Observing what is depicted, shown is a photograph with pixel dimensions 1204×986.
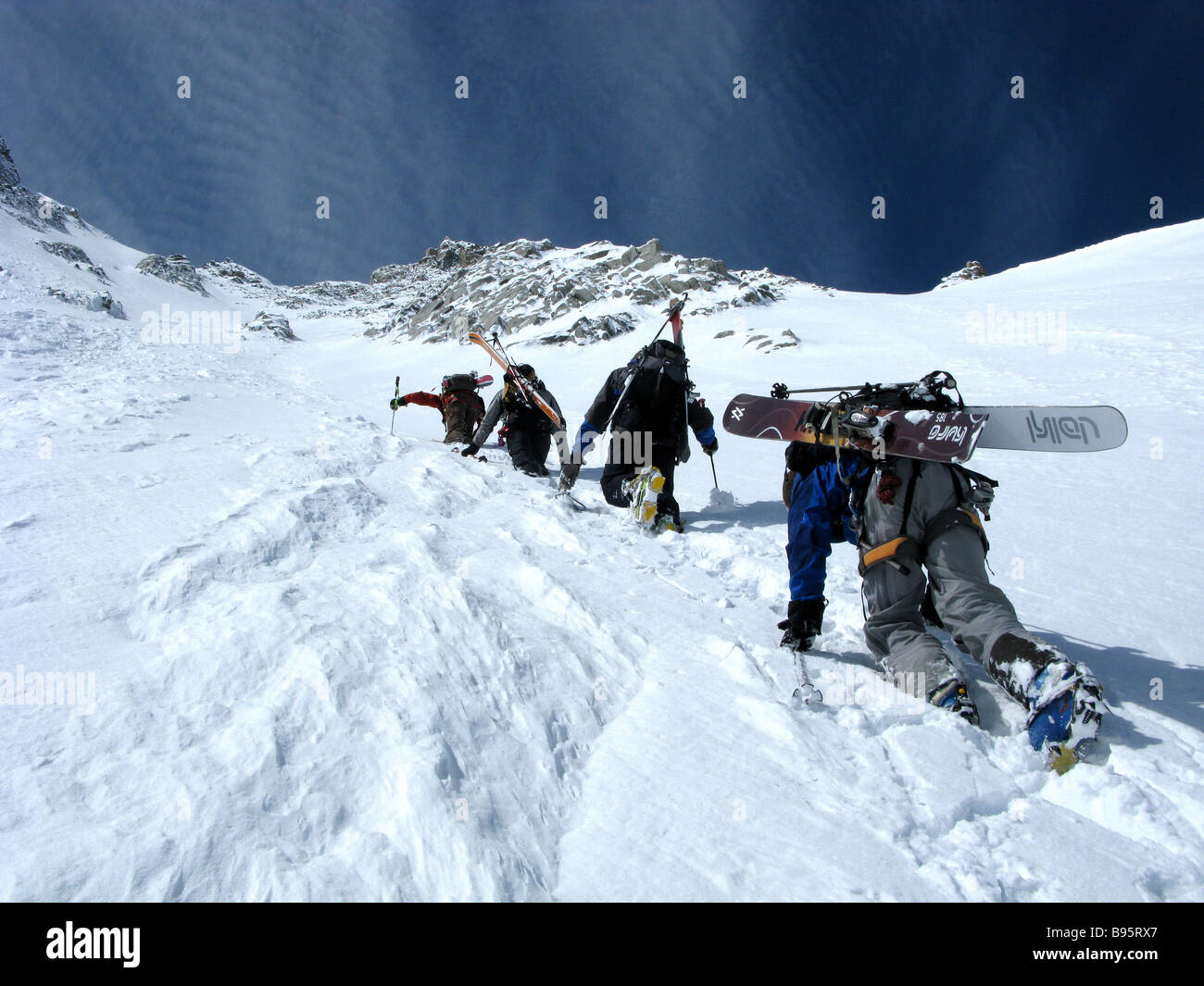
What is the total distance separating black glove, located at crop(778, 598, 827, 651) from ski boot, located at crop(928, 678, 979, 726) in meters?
0.63

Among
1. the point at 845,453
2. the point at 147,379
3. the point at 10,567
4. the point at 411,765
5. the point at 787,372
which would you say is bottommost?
the point at 411,765

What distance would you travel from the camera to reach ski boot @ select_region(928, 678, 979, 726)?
243 cm

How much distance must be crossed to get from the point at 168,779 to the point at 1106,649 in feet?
14.1

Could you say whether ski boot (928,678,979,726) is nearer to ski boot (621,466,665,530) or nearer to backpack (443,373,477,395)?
ski boot (621,466,665,530)

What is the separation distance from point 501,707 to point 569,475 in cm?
371

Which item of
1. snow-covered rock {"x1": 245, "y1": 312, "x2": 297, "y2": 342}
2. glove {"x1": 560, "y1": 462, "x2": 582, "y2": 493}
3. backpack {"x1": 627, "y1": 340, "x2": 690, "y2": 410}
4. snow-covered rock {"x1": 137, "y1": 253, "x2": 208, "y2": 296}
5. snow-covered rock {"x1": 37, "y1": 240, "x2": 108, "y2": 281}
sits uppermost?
snow-covered rock {"x1": 137, "y1": 253, "x2": 208, "y2": 296}

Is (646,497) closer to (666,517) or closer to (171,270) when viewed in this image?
(666,517)

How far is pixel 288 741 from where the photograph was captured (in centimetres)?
193

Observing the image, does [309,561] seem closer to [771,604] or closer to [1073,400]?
[771,604]

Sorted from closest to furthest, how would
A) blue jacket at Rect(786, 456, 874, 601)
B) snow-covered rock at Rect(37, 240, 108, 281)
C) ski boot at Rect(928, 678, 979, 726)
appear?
ski boot at Rect(928, 678, 979, 726) < blue jacket at Rect(786, 456, 874, 601) < snow-covered rock at Rect(37, 240, 108, 281)

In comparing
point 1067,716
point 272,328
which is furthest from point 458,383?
point 272,328

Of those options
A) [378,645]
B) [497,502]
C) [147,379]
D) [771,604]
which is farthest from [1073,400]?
[147,379]

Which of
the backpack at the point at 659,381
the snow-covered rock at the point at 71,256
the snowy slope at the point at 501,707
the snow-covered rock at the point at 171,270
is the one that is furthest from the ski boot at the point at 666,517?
the snow-covered rock at the point at 171,270

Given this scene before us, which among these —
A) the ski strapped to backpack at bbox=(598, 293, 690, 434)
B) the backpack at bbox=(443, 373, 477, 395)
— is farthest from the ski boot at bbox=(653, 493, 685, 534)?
the backpack at bbox=(443, 373, 477, 395)
